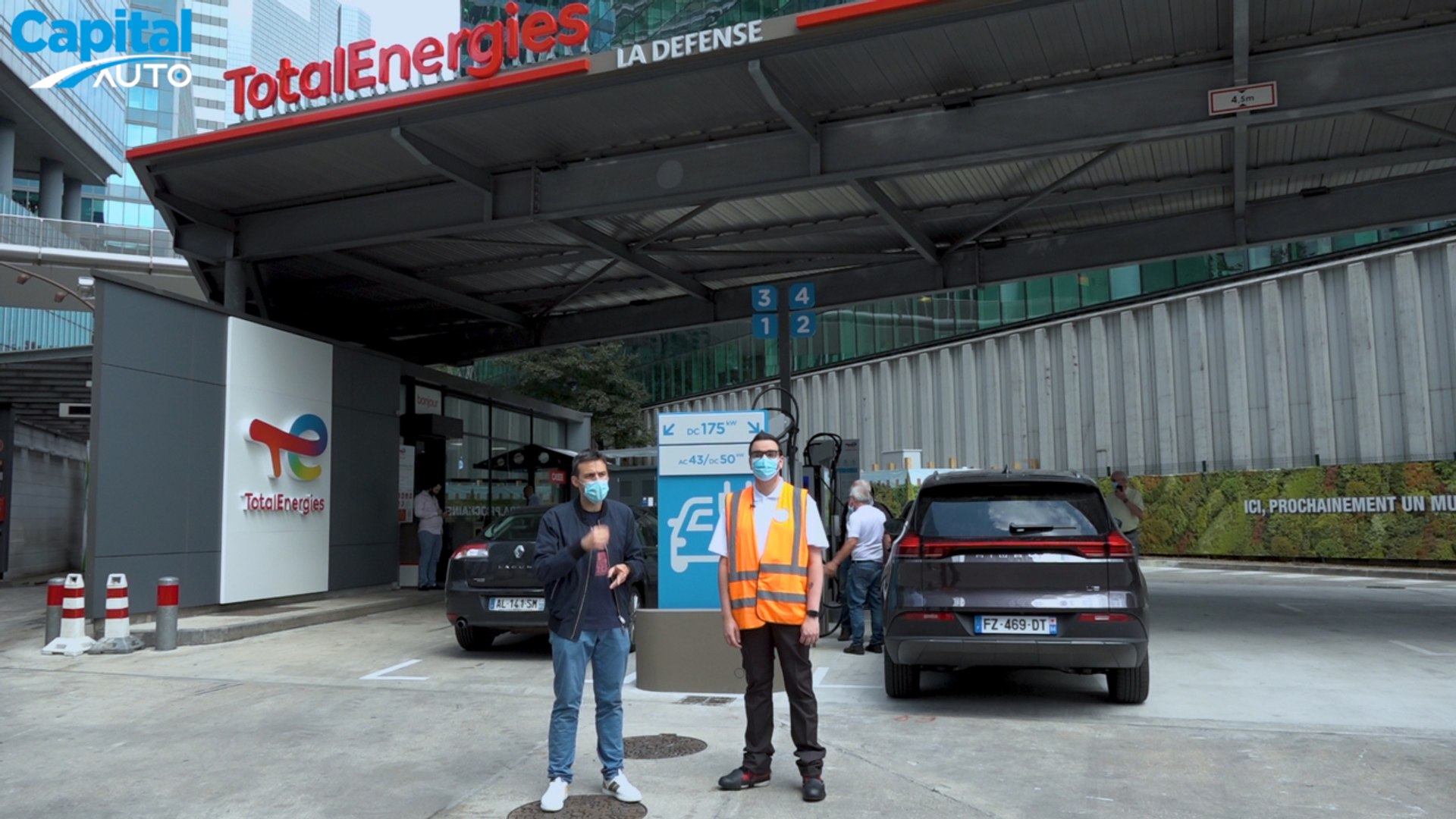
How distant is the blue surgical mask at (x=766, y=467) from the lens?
567cm

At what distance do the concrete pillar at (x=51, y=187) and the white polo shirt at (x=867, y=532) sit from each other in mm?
58296

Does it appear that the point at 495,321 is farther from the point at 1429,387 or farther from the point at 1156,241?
the point at 1429,387

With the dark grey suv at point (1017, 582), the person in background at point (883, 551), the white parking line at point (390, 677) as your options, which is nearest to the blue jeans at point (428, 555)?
the white parking line at point (390, 677)

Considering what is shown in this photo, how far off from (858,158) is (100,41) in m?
61.7

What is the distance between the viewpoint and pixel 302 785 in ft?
19.2

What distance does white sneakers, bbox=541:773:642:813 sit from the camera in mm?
5223

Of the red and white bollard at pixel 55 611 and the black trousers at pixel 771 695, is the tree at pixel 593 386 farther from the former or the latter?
the black trousers at pixel 771 695

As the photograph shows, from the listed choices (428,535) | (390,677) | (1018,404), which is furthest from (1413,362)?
(390,677)

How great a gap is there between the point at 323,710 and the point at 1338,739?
22.0 feet

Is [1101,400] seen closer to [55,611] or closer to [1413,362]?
[1413,362]

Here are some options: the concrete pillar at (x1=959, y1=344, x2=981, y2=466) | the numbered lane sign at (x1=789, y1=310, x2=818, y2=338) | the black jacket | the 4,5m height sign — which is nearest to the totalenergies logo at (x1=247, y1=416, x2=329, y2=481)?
the numbered lane sign at (x1=789, y1=310, x2=818, y2=338)

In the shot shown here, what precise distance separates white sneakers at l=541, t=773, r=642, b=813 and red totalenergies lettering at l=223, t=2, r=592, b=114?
8098mm

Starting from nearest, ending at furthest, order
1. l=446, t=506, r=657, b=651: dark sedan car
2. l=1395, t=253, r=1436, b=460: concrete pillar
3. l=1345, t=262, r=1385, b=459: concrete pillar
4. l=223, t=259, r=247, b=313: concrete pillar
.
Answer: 1. l=446, t=506, r=657, b=651: dark sedan car
2. l=223, t=259, r=247, b=313: concrete pillar
3. l=1395, t=253, r=1436, b=460: concrete pillar
4. l=1345, t=262, r=1385, b=459: concrete pillar

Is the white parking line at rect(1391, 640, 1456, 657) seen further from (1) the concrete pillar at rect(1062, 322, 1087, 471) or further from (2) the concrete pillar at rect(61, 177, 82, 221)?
(2) the concrete pillar at rect(61, 177, 82, 221)
